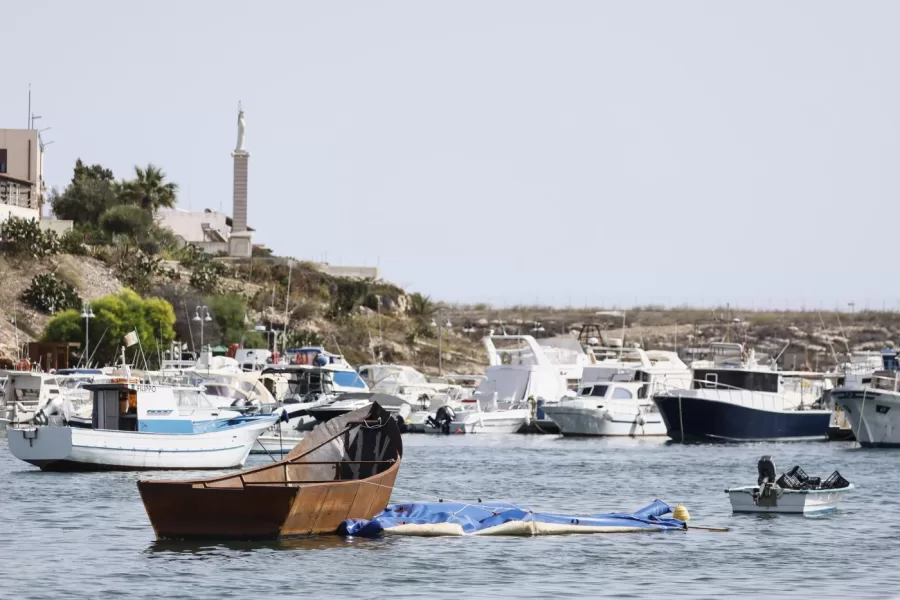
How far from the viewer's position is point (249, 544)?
29.8 m

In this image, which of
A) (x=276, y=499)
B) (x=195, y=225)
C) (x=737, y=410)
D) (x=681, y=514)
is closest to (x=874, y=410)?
(x=737, y=410)

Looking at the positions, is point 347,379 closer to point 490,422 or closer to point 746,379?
point 490,422

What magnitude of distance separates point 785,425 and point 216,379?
27.7m

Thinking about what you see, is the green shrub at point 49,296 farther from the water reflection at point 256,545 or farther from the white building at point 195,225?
the water reflection at point 256,545

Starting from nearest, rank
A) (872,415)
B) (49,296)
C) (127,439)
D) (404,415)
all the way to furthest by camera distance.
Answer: (127,439), (872,415), (404,415), (49,296)

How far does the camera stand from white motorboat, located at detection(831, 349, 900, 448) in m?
65.0

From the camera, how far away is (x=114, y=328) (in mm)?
98375

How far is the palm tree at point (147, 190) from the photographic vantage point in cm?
13025

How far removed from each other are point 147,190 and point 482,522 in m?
103

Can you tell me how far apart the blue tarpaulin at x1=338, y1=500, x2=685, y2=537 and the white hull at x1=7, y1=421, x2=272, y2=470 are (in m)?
16.2

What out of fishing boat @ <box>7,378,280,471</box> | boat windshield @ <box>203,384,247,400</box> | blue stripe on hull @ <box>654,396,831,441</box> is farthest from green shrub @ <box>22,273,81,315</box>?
fishing boat @ <box>7,378,280,471</box>

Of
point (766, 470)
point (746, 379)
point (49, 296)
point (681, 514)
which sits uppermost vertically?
point (49, 296)

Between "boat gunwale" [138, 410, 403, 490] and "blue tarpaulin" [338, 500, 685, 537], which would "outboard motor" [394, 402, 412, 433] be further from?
"blue tarpaulin" [338, 500, 685, 537]

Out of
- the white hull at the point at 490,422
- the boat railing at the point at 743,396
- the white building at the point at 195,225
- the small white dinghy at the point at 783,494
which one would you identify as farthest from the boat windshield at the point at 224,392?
the white building at the point at 195,225
